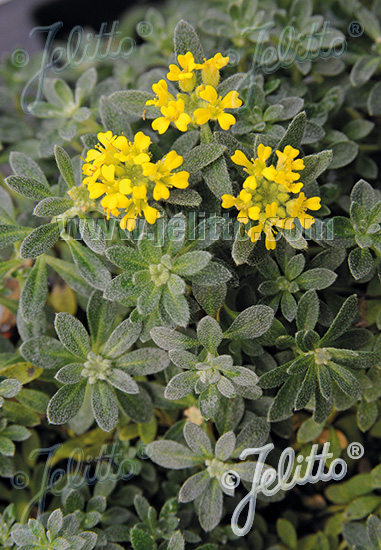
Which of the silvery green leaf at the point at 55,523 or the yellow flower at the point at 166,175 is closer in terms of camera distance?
the yellow flower at the point at 166,175

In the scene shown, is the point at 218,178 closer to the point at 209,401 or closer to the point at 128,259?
the point at 128,259

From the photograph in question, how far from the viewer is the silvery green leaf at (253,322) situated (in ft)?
3.53

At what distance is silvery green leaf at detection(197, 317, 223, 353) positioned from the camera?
1.05 metres

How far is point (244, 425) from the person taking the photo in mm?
1228

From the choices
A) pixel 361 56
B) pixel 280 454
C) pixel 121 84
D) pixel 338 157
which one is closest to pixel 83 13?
pixel 121 84

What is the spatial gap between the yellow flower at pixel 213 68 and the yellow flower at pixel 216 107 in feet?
0.09

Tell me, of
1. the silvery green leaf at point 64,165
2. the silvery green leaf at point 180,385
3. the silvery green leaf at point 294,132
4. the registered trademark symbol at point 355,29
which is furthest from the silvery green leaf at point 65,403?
the registered trademark symbol at point 355,29

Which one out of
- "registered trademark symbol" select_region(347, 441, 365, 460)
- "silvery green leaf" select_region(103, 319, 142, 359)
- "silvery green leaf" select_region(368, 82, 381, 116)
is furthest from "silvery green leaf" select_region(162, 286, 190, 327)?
"silvery green leaf" select_region(368, 82, 381, 116)

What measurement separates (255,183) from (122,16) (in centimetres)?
137

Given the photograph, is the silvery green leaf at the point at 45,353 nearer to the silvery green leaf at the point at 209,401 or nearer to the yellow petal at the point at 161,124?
the silvery green leaf at the point at 209,401

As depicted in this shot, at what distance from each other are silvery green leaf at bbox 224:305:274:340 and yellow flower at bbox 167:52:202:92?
467 millimetres

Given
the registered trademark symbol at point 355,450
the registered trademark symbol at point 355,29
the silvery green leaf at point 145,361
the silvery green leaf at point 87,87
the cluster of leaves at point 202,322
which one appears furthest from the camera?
the registered trademark symbol at point 355,29

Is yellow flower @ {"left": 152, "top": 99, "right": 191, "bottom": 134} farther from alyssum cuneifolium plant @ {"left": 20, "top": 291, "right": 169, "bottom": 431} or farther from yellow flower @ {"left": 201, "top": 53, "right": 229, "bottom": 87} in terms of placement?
alyssum cuneifolium plant @ {"left": 20, "top": 291, "right": 169, "bottom": 431}

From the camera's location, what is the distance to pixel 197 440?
1.17 meters
